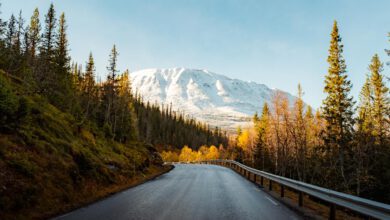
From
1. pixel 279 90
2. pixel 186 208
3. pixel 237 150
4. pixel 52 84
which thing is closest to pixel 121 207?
pixel 186 208

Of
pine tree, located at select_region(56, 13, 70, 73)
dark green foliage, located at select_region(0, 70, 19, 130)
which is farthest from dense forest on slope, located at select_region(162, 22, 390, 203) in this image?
pine tree, located at select_region(56, 13, 70, 73)

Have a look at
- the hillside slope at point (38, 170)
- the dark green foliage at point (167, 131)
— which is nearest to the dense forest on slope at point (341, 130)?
the hillside slope at point (38, 170)

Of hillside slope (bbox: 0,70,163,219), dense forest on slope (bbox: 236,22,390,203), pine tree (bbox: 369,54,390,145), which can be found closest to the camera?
hillside slope (bbox: 0,70,163,219)

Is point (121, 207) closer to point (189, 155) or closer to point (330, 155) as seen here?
point (330, 155)

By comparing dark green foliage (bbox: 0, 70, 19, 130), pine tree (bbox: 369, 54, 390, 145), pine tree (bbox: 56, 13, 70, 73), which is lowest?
dark green foliage (bbox: 0, 70, 19, 130)

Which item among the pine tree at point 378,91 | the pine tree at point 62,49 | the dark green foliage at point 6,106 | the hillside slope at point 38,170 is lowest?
the hillside slope at point 38,170

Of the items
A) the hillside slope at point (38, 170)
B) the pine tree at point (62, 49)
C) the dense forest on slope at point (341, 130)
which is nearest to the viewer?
the hillside slope at point (38, 170)

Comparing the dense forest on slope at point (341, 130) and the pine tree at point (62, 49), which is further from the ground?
the pine tree at point (62, 49)

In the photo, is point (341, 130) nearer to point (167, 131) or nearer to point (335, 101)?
point (335, 101)

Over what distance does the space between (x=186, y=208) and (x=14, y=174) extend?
5.45 metres

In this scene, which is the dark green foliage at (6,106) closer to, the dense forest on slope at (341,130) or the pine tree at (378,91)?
the dense forest on slope at (341,130)

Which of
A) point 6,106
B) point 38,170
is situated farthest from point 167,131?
point 38,170

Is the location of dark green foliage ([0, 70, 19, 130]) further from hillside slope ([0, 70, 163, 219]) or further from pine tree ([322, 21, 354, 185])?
pine tree ([322, 21, 354, 185])

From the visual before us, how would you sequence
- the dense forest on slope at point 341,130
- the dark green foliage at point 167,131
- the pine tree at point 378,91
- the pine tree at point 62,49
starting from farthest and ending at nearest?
the dark green foliage at point 167,131
the pine tree at point 62,49
the pine tree at point 378,91
the dense forest on slope at point 341,130
